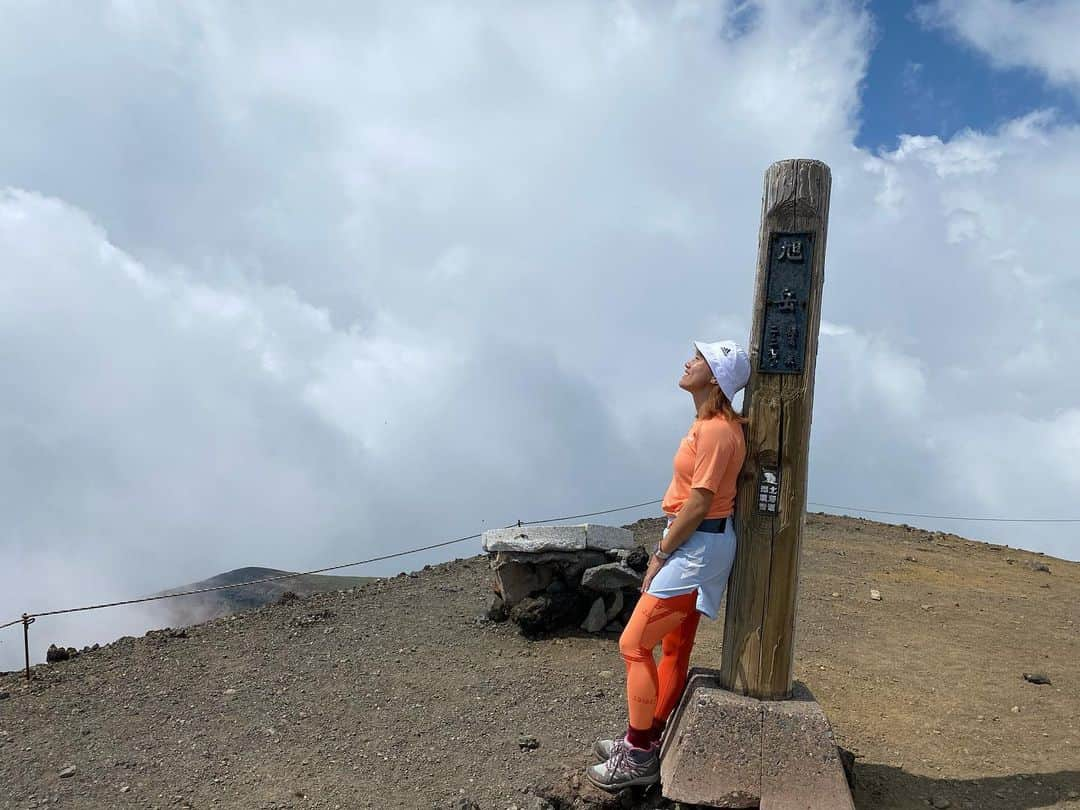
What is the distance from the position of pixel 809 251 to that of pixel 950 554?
11.0m

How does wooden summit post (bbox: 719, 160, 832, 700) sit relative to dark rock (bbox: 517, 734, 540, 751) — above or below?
above

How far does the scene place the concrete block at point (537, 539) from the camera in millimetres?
7801

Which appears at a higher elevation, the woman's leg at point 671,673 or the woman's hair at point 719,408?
the woman's hair at point 719,408

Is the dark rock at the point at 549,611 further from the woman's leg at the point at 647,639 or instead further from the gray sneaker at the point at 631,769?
the woman's leg at the point at 647,639

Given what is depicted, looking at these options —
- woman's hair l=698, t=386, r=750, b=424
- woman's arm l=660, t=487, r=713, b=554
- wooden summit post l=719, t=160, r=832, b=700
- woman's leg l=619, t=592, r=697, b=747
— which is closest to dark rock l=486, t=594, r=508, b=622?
woman's leg l=619, t=592, r=697, b=747

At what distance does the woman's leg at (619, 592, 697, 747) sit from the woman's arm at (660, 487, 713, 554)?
31cm

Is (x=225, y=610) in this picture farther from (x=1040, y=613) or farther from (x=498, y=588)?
(x=1040, y=613)

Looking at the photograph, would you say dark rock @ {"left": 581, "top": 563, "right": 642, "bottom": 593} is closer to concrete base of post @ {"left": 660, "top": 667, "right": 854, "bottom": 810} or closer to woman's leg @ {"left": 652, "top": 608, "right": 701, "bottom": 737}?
woman's leg @ {"left": 652, "top": 608, "right": 701, "bottom": 737}

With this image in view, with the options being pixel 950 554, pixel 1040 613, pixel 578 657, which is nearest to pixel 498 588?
pixel 578 657

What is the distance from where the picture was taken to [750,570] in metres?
4.59

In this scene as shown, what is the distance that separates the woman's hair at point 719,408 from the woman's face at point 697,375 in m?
0.08

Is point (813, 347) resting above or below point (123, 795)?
above

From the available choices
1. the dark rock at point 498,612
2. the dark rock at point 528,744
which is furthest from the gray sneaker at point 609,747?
the dark rock at point 498,612

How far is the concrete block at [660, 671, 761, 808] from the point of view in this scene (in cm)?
431
